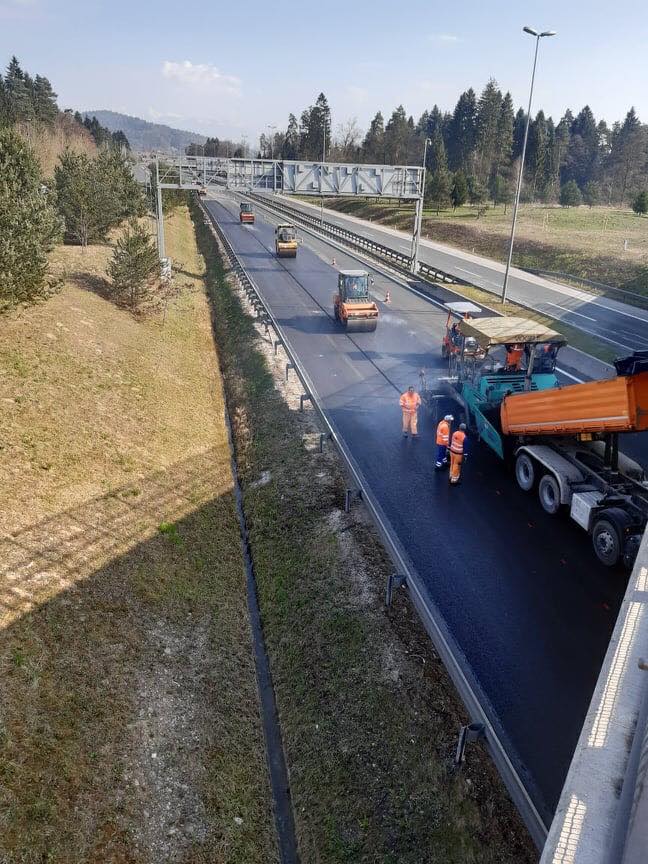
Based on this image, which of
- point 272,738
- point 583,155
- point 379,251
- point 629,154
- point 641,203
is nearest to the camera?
point 272,738

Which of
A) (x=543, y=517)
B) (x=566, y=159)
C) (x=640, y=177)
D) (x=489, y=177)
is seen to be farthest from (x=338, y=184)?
(x=566, y=159)

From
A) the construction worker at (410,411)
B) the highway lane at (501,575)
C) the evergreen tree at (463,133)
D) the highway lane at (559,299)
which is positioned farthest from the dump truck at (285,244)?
the evergreen tree at (463,133)

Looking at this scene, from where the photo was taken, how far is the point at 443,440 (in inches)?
550

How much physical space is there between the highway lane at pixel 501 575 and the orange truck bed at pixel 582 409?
1734mm

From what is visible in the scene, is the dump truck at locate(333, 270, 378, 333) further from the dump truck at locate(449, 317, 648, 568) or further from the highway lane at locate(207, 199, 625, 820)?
the dump truck at locate(449, 317, 648, 568)

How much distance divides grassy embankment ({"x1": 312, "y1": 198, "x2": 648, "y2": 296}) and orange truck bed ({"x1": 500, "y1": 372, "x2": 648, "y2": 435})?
29.0 m

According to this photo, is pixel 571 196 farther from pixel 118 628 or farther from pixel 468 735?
pixel 468 735

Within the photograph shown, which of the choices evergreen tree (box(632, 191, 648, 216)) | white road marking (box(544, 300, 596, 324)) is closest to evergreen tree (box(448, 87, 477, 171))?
evergreen tree (box(632, 191, 648, 216))

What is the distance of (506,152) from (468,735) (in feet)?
306

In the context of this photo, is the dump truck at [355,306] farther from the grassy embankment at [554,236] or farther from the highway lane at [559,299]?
the grassy embankment at [554,236]

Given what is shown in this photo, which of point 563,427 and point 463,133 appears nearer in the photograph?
point 563,427

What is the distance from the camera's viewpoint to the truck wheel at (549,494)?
472 inches

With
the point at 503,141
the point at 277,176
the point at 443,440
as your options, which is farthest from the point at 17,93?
the point at 443,440

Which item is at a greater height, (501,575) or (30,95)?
(30,95)
